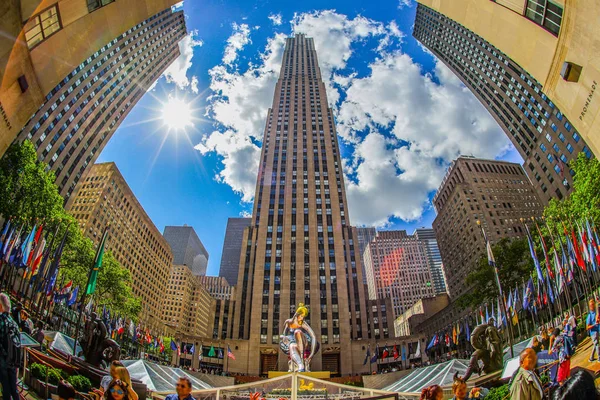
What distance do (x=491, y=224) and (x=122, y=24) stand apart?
93616 millimetres

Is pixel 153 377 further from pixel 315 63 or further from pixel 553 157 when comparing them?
pixel 315 63

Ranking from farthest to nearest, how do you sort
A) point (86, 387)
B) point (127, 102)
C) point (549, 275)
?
1. point (127, 102)
2. point (549, 275)
3. point (86, 387)

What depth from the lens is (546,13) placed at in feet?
32.6

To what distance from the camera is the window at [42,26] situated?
9.19 metres

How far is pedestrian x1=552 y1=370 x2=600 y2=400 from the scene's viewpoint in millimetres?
5402

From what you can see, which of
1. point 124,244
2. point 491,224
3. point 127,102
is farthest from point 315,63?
point 124,244

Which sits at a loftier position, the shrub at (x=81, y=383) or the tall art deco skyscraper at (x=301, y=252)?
the tall art deco skyscraper at (x=301, y=252)

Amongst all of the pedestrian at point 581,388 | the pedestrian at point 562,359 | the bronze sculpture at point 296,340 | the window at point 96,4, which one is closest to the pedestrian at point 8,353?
the window at point 96,4

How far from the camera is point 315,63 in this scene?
120 metres

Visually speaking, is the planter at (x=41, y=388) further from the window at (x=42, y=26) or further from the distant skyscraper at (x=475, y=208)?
the distant skyscraper at (x=475, y=208)

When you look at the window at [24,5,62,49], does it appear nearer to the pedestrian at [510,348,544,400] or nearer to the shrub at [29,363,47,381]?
the shrub at [29,363,47,381]

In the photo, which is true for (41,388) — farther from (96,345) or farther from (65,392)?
(65,392)

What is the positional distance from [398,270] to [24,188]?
569 feet

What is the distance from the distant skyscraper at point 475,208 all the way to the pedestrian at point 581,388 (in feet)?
277
